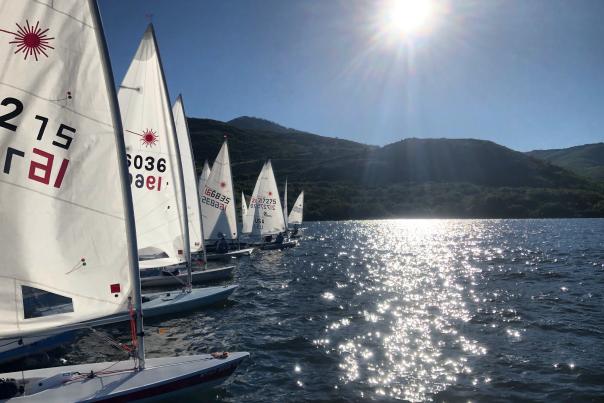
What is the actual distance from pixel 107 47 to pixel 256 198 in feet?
139

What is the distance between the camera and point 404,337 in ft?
56.2

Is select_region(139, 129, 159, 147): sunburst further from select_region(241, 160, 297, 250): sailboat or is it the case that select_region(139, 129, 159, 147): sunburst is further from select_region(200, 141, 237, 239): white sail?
select_region(241, 160, 297, 250): sailboat

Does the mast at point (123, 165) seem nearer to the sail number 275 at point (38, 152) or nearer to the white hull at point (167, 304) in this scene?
the sail number 275 at point (38, 152)

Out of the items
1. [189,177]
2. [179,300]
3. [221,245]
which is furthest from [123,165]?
[221,245]

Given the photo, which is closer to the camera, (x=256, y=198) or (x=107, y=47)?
(x=107, y=47)

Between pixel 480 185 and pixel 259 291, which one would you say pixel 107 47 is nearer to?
pixel 259 291

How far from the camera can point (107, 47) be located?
876 cm

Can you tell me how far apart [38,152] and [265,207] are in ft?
142

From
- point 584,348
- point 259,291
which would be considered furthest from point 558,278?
point 259,291

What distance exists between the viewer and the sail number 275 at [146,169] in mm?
18891

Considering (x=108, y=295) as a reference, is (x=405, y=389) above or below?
below

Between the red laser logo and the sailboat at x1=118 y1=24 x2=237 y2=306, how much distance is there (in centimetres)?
1039

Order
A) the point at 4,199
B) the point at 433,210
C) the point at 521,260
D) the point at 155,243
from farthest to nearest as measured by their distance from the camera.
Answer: the point at 433,210
the point at 521,260
the point at 155,243
the point at 4,199

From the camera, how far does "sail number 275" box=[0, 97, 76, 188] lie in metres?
8.15
